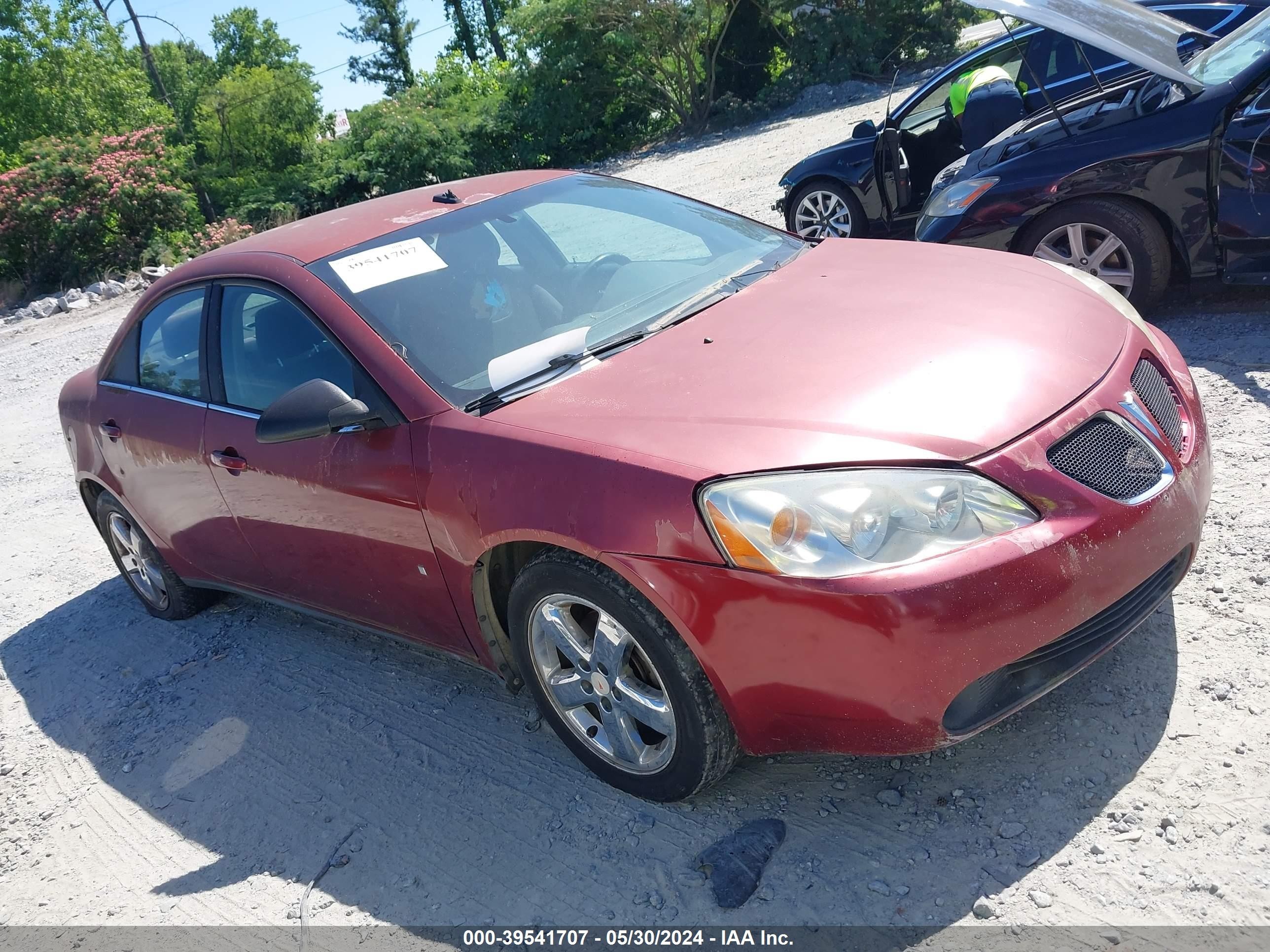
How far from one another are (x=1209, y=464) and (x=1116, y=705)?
730 mm

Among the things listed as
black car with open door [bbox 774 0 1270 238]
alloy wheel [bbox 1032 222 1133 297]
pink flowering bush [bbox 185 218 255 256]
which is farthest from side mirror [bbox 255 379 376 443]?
pink flowering bush [bbox 185 218 255 256]

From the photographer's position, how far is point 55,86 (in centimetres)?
2747

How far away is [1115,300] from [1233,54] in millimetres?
2949

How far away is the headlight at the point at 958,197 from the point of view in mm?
5547

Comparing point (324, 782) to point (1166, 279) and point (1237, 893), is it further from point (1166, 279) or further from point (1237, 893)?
point (1166, 279)

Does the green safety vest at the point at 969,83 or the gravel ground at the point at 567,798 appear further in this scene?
the green safety vest at the point at 969,83

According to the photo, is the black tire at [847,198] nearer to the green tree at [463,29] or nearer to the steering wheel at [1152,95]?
the steering wheel at [1152,95]

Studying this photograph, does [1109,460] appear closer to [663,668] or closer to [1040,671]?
[1040,671]

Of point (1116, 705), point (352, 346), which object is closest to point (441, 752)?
point (352, 346)

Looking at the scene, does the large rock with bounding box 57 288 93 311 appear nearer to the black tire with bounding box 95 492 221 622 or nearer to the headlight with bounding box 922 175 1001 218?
the black tire with bounding box 95 492 221 622

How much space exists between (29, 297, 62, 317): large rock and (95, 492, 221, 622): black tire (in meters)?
15.4

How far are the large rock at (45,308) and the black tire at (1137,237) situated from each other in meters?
18.2

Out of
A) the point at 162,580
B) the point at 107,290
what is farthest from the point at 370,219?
the point at 107,290

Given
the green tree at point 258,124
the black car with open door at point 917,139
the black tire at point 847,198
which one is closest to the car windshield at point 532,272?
the black car with open door at point 917,139
